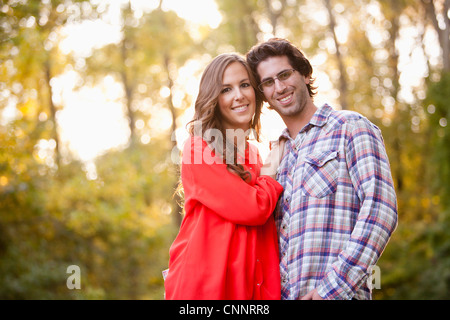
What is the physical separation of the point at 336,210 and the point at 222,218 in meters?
0.65

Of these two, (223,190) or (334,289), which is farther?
(223,190)

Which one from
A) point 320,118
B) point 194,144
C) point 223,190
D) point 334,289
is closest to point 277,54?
point 320,118

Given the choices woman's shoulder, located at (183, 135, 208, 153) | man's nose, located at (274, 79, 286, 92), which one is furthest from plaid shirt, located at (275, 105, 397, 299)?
woman's shoulder, located at (183, 135, 208, 153)

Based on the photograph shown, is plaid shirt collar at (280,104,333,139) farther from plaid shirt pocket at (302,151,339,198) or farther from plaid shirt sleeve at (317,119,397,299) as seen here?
plaid shirt sleeve at (317,119,397,299)

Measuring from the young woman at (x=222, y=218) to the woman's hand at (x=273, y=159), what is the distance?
0.03 feet

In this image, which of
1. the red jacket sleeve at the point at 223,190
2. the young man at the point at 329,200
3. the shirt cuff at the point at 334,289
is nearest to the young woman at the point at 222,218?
the red jacket sleeve at the point at 223,190

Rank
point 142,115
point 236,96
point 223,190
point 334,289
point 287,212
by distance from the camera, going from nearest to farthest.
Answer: point 334,289, point 223,190, point 287,212, point 236,96, point 142,115

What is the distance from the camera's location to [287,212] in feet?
8.73

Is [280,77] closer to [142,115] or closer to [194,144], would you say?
[194,144]

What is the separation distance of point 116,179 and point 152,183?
0.87m

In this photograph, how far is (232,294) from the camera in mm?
2430

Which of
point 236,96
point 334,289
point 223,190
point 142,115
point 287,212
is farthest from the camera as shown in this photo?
point 142,115
